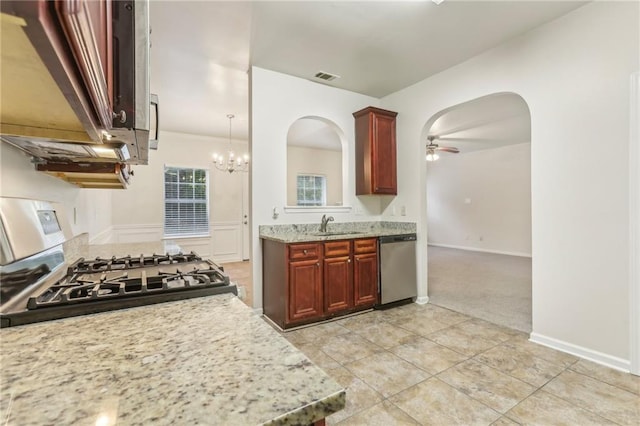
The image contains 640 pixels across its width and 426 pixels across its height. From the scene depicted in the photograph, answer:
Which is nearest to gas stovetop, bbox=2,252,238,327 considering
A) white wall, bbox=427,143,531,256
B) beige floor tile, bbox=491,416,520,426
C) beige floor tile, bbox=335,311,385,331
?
beige floor tile, bbox=491,416,520,426

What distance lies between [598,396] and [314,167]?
657cm

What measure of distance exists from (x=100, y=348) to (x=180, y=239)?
19.1 feet

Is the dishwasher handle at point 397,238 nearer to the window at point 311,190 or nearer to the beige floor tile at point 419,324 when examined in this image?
the beige floor tile at point 419,324

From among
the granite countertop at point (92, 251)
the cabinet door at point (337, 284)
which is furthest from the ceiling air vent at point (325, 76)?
the granite countertop at point (92, 251)

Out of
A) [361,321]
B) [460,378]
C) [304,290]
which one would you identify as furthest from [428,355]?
[304,290]

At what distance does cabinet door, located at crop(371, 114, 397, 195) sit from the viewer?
3770 mm

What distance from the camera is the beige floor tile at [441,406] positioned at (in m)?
1.63

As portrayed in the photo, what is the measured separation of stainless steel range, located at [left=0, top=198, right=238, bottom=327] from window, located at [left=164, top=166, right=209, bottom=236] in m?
4.94

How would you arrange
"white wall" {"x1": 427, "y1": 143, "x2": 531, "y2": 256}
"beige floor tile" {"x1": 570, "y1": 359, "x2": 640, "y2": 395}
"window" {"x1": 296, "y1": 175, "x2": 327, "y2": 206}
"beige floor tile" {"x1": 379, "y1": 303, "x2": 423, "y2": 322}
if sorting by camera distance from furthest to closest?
"window" {"x1": 296, "y1": 175, "x2": 327, "y2": 206}
"white wall" {"x1": 427, "y1": 143, "x2": 531, "y2": 256}
"beige floor tile" {"x1": 379, "y1": 303, "x2": 423, "y2": 322}
"beige floor tile" {"x1": 570, "y1": 359, "x2": 640, "y2": 395}

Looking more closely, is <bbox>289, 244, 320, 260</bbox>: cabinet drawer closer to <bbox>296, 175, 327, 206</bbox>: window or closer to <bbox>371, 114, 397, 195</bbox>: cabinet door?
<bbox>371, 114, 397, 195</bbox>: cabinet door

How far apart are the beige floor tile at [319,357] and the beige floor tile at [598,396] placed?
1.40m

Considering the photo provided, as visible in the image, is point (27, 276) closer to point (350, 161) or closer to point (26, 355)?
point (26, 355)

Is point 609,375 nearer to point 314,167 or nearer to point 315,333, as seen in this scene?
point 315,333

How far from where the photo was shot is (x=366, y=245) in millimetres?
3373
